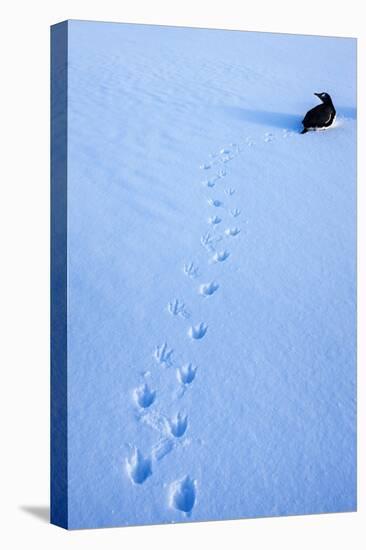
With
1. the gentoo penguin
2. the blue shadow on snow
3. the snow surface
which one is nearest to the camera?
the snow surface

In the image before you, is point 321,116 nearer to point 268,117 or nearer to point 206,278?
point 268,117

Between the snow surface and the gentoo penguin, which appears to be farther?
the gentoo penguin

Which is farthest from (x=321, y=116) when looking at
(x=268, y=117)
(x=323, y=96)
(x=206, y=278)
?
(x=206, y=278)

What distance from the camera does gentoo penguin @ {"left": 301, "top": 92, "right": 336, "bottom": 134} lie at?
7.84 meters

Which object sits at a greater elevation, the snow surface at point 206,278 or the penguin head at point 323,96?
the penguin head at point 323,96

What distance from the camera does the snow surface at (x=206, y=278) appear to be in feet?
23.8

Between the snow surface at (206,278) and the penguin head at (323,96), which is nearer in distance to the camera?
the snow surface at (206,278)

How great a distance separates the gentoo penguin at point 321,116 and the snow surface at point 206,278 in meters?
0.05

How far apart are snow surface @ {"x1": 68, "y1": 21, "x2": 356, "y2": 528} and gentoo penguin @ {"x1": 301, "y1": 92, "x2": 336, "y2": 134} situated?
2.0 inches

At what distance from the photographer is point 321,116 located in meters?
7.86

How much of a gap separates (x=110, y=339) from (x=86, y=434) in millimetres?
494

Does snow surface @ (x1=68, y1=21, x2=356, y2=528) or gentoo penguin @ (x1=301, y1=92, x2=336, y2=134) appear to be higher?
gentoo penguin @ (x1=301, y1=92, x2=336, y2=134)

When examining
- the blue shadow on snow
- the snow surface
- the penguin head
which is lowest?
the snow surface

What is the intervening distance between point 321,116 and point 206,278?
3.82ft
